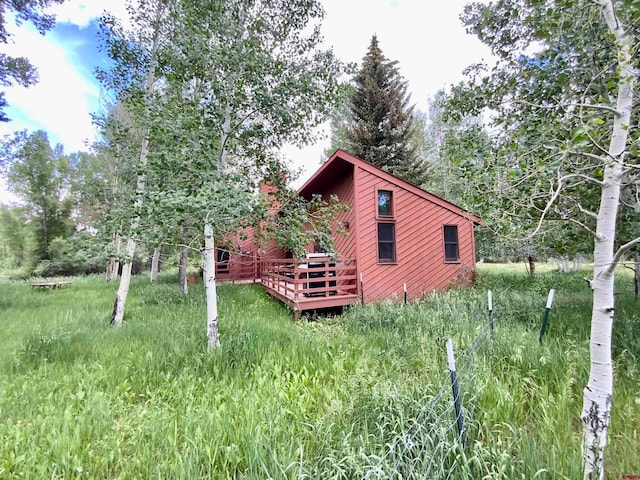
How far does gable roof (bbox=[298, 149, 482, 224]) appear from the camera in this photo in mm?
7879

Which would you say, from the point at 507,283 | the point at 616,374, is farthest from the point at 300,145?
the point at 507,283

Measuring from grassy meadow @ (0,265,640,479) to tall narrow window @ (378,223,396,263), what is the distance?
11.7 feet

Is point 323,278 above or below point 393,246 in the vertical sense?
below

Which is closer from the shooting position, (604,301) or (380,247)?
(604,301)

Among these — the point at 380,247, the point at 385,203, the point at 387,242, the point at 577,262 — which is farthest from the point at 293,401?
the point at 577,262

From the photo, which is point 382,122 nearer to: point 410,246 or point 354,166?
point 354,166

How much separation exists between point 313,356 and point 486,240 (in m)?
11.6

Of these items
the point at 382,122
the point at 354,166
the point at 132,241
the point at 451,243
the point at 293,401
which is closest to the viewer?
the point at 293,401

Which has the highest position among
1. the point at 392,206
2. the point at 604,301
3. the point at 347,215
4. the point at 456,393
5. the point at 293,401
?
the point at 392,206

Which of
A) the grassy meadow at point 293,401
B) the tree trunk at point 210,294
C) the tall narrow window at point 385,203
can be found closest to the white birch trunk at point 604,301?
the grassy meadow at point 293,401

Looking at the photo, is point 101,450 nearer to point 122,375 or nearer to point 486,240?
point 122,375

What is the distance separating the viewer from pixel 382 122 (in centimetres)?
1535

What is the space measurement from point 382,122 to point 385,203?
8.68 metres


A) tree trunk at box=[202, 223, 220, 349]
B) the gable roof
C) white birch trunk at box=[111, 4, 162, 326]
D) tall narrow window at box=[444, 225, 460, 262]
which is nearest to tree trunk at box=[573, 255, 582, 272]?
the gable roof
